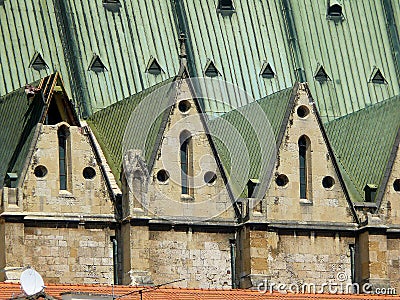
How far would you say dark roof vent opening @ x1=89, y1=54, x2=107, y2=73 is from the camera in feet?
319

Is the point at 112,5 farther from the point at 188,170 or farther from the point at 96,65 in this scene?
the point at 188,170

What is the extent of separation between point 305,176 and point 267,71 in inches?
270

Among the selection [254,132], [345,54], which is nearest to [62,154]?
[254,132]

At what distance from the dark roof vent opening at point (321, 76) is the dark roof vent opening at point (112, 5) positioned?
7.01 metres

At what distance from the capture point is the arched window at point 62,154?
91250 millimetres

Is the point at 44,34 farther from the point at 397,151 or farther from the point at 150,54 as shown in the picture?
the point at 397,151

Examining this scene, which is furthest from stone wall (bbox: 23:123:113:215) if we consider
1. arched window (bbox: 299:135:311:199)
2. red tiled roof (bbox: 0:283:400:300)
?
red tiled roof (bbox: 0:283:400:300)

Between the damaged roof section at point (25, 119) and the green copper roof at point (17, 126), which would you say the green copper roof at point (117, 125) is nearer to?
the damaged roof section at point (25, 119)

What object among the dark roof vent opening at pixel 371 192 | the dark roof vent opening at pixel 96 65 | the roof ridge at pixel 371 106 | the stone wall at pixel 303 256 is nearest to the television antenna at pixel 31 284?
the stone wall at pixel 303 256

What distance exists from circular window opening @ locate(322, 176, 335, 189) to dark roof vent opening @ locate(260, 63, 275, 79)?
6.95 meters

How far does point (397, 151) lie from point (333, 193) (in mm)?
2872

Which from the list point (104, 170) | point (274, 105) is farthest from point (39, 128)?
point (274, 105)

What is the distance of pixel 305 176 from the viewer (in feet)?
309

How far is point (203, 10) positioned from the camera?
100375mm
